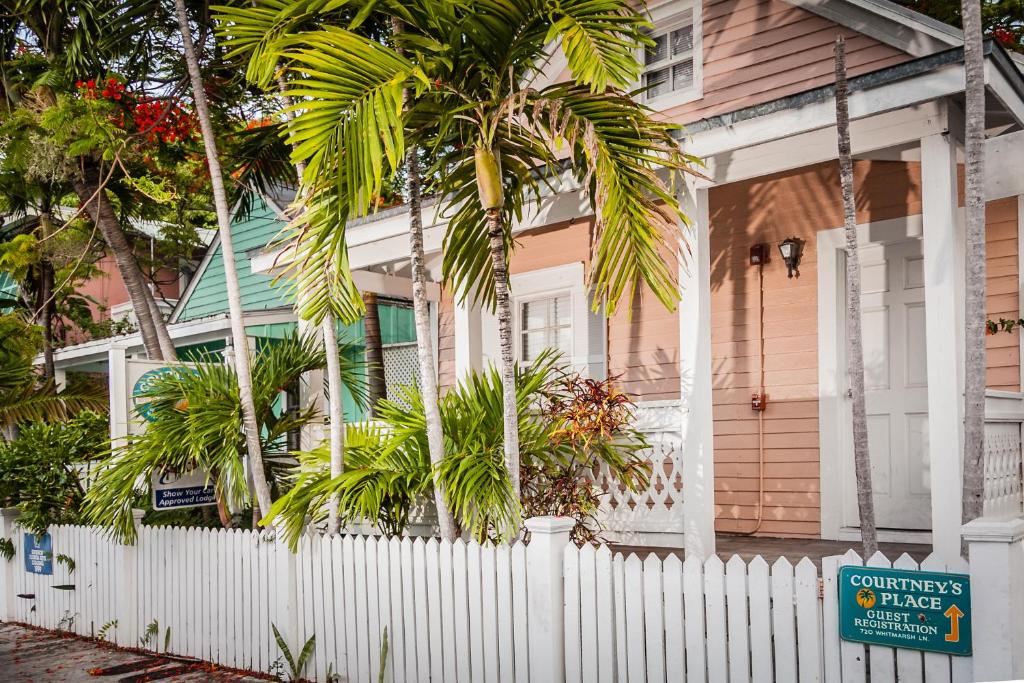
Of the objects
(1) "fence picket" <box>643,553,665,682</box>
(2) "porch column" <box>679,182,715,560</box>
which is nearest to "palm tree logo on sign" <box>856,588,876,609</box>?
(1) "fence picket" <box>643,553,665,682</box>

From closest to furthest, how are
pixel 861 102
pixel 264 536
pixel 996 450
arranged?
pixel 861 102 < pixel 996 450 < pixel 264 536

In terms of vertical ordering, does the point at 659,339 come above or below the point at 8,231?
below

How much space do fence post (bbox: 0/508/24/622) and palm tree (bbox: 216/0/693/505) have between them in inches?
223

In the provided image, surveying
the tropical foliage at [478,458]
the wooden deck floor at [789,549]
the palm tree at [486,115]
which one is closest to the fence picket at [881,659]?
the palm tree at [486,115]

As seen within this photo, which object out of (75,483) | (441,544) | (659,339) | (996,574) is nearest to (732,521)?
(659,339)

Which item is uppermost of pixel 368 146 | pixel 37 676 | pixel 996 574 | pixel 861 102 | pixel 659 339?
pixel 861 102

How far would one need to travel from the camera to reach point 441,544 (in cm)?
555

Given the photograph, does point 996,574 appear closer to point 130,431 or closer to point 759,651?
point 759,651

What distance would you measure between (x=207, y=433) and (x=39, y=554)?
3138 millimetres

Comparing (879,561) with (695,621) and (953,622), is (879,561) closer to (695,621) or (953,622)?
(953,622)

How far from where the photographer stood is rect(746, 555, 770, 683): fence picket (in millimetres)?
4281

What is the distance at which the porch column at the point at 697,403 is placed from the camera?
6172 millimetres

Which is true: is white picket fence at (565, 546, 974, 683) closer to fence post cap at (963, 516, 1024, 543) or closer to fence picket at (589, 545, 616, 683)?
fence picket at (589, 545, 616, 683)

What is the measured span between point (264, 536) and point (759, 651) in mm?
3687
